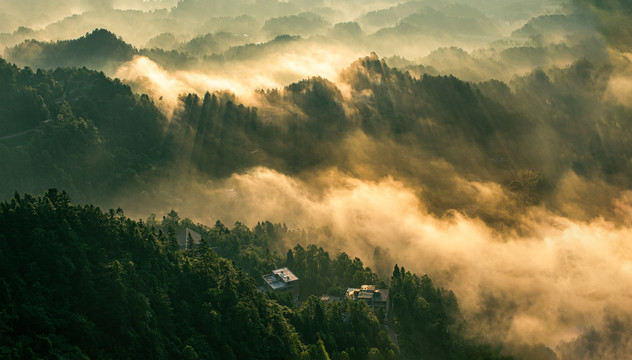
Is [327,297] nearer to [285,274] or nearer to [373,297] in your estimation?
[285,274]

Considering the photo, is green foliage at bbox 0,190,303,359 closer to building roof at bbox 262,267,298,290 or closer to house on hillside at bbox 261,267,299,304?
house on hillside at bbox 261,267,299,304

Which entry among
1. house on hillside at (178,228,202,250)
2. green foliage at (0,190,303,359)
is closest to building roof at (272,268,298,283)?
house on hillside at (178,228,202,250)

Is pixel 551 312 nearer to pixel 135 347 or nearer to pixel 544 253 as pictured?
pixel 544 253

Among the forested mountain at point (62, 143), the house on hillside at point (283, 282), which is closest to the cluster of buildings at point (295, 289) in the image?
the house on hillside at point (283, 282)

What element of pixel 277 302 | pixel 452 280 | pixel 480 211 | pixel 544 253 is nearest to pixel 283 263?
pixel 277 302

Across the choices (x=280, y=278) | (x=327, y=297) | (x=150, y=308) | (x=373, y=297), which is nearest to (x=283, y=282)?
(x=280, y=278)

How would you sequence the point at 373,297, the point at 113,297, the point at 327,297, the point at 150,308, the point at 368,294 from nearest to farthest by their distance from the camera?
the point at 113,297
the point at 150,308
the point at 373,297
the point at 368,294
the point at 327,297
